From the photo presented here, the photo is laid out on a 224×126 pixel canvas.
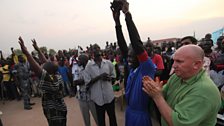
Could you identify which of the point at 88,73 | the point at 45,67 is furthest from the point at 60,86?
the point at 88,73

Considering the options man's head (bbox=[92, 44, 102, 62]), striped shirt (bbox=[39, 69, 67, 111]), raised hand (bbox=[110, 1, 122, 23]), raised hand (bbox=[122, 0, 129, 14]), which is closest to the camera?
raised hand (bbox=[122, 0, 129, 14])

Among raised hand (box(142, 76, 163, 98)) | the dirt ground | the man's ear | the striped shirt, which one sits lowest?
the dirt ground

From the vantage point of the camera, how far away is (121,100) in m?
7.34

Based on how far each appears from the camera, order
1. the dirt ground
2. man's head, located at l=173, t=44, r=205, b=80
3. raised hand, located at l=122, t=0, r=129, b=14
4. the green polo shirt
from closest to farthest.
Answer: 1. the green polo shirt
2. man's head, located at l=173, t=44, r=205, b=80
3. raised hand, located at l=122, t=0, r=129, b=14
4. the dirt ground

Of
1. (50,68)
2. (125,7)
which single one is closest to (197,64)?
(125,7)

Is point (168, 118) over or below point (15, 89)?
over

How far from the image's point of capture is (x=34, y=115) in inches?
304

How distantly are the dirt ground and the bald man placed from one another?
4.33m

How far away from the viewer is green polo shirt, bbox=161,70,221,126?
1.71 metres

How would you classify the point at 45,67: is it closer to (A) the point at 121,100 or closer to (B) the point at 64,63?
(A) the point at 121,100

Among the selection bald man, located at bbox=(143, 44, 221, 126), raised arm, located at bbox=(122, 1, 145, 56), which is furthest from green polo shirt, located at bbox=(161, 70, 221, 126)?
raised arm, located at bbox=(122, 1, 145, 56)

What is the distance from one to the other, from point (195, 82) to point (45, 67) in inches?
90.1

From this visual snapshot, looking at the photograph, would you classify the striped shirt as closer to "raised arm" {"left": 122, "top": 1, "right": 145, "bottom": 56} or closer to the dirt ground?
"raised arm" {"left": 122, "top": 1, "right": 145, "bottom": 56}

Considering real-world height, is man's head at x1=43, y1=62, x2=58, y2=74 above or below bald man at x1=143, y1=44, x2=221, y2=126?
above
